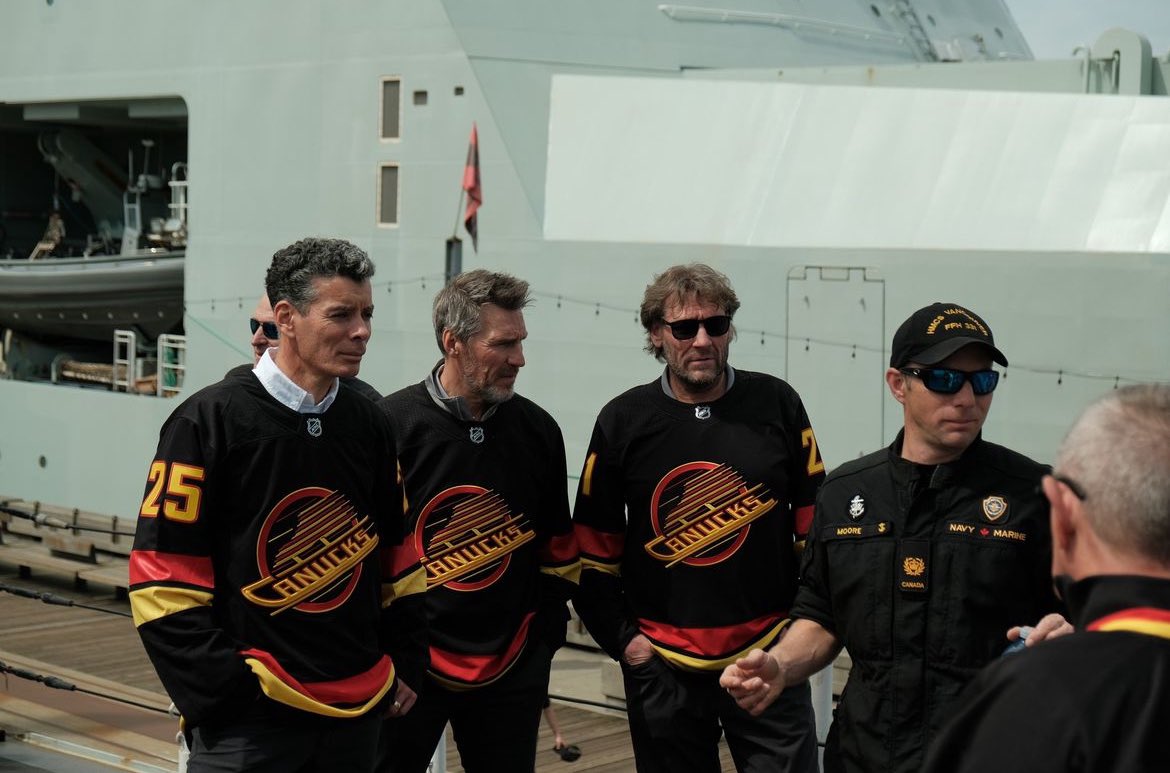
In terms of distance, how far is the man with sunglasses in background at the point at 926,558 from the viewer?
8.71 ft

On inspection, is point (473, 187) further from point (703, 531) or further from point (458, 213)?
point (703, 531)

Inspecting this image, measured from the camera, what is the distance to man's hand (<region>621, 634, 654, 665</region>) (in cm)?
346

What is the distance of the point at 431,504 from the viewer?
3.49 meters

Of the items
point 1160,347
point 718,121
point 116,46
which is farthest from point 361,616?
point 116,46

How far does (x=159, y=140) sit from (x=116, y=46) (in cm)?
261

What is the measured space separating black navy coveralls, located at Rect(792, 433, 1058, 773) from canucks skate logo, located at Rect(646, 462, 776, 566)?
0.62 metres

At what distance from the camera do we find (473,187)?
9078mm

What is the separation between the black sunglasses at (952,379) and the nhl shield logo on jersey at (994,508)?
21cm

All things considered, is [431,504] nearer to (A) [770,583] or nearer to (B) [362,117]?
(A) [770,583]

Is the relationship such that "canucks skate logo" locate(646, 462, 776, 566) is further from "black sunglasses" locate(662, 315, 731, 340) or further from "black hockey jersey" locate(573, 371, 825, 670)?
"black sunglasses" locate(662, 315, 731, 340)

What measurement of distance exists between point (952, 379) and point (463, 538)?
1.32 meters

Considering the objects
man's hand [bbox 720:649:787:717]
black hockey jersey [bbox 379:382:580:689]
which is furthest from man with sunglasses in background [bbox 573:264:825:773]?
man's hand [bbox 720:649:787:717]

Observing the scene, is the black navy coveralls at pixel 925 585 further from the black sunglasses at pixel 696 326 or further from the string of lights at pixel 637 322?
the string of lights at pixel 637 322

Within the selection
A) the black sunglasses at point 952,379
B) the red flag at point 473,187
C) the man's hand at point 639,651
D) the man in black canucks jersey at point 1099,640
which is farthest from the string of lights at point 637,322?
the man in black canucks jersey at point 1099,640
